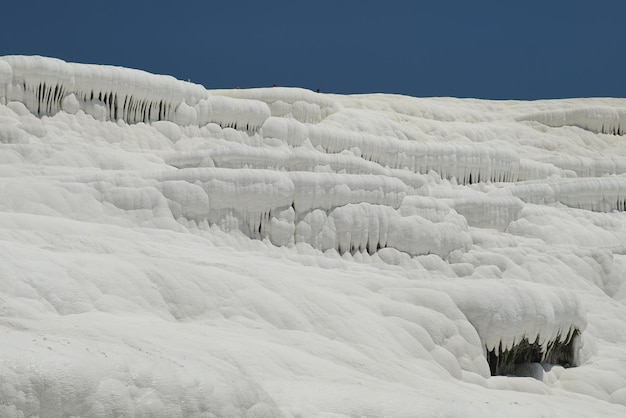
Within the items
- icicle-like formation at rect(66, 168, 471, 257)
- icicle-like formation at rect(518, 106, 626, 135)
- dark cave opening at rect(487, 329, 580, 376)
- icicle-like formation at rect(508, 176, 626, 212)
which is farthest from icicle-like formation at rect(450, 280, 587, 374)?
icicle-like formation at rect(518, 106, 626, 135)

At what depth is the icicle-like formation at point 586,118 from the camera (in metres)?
32.1

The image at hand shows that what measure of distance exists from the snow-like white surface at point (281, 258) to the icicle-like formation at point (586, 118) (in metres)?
2.90


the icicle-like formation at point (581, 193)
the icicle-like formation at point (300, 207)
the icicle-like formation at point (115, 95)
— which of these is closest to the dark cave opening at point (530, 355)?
the icicle-like formation at point (300, 207)

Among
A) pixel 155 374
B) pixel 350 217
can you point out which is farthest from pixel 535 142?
pixel 155 374

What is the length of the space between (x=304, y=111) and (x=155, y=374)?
20.2m

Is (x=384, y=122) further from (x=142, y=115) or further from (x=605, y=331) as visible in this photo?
(x=605, y=331)

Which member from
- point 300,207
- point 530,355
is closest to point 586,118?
point 300,207

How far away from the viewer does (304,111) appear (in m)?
25.4

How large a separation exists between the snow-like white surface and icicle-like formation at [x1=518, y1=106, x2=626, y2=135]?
2.90 metres

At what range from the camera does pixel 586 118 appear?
105 feet

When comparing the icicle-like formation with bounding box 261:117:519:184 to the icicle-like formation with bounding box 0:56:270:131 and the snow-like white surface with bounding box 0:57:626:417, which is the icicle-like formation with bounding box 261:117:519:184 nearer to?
the snow-like white surface with bounding box 0:57:626:417

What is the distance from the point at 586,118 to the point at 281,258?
20.7 m

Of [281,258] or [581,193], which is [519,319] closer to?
[281,258]

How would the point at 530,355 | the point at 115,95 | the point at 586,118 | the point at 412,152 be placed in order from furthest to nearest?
1. the point at 586,118
2. the point at 412,152
3. the point at 115,95
4. the point at 530,355
